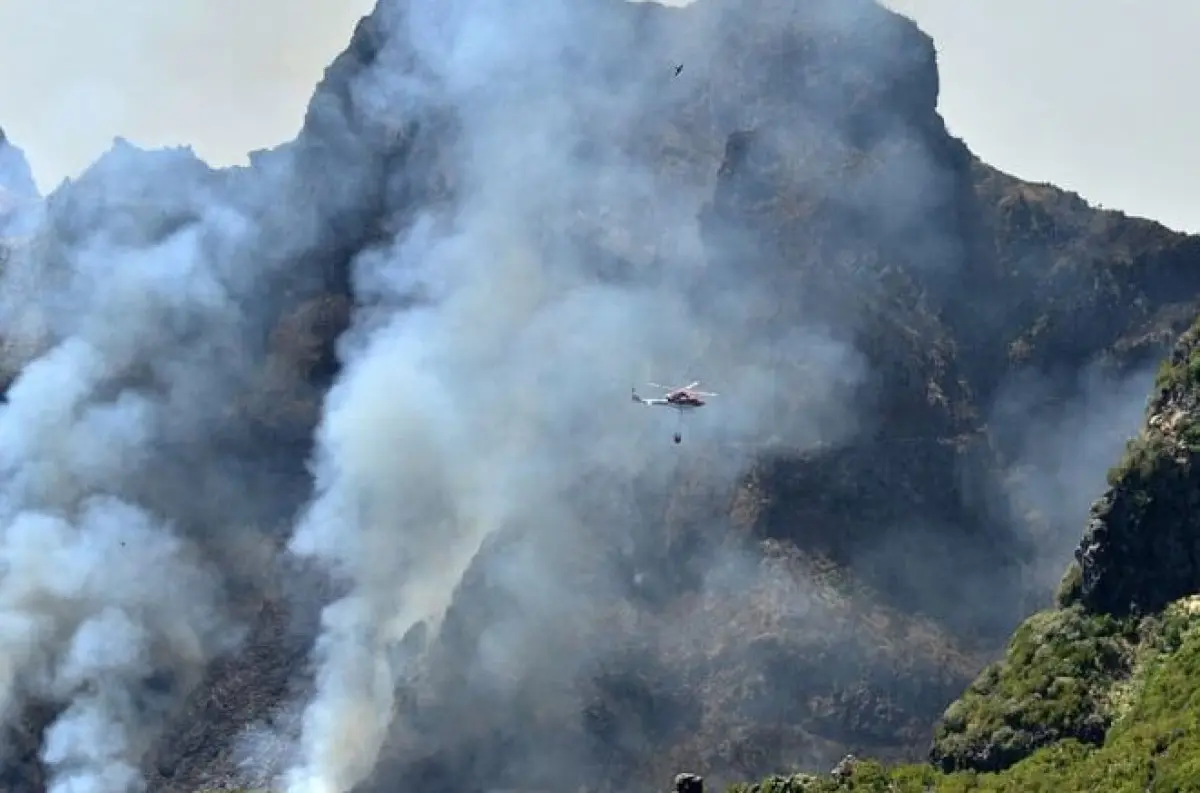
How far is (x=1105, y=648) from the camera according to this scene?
12825cm

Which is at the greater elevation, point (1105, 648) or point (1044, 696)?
point (1105, 648)

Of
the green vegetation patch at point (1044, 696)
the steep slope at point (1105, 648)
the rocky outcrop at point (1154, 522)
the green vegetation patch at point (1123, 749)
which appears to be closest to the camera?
the green vegetation patch at point (1123, 749)

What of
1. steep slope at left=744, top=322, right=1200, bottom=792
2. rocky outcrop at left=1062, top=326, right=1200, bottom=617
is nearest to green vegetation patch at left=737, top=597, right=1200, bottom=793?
steep slope at left=744, top=322, right=1200, bottom=792

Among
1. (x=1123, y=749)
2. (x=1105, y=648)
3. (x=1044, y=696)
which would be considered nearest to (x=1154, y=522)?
(x=1105, y=648)

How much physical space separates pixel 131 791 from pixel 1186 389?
364ft

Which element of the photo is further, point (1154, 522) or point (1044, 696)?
point (1154, 522)

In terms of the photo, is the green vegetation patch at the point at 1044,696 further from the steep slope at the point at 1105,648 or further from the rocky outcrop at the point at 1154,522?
the rocky outcrop at the point at 1154,522

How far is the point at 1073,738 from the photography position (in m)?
122

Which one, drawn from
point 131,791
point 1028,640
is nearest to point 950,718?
point 1028,640

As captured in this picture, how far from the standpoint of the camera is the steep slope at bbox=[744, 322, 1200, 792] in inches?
4761

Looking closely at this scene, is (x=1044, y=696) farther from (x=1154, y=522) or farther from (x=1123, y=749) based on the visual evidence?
(x=1123, y=749)

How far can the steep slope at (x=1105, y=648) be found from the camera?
397ft

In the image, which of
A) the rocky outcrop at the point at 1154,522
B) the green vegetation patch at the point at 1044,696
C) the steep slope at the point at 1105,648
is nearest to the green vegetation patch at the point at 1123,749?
the steep slope at the point at 1105,648

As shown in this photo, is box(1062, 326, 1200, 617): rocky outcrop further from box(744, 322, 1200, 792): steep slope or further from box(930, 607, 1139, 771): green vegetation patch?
box(930, 607, 1139, 771): green vegetation patch
